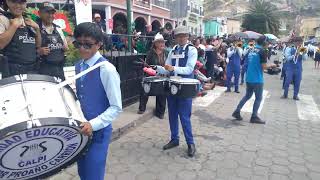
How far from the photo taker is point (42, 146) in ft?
6.73

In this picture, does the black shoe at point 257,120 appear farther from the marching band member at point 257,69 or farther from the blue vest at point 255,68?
the blue vest at point 255,68

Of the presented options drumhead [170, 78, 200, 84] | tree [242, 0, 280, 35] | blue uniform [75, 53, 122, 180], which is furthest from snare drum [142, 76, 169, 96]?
tree [242, 0, 280, 35]

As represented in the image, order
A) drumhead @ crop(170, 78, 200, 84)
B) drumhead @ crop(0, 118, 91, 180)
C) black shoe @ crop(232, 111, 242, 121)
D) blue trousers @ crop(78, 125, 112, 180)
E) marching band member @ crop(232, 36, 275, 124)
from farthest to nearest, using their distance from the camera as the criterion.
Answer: black shoe @ crop(232, 111, 242, 121), marching band member @ crop(232, 36, 275, 124), drumhead @ crop(170, 78, 200, 84), blue trousers @ crop(78, 125, 112, 180), drumhead @ crop(0, 118, 91, 180)

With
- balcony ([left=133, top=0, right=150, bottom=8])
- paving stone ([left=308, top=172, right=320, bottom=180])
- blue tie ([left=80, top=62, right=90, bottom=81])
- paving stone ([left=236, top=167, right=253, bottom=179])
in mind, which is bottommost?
paving stone ([left=308, top=172, right=320, bottom=180])

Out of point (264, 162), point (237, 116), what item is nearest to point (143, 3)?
point (237, 116)

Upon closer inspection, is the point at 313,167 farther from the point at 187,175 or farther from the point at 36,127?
the point at 36,127

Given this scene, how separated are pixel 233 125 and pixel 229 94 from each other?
3.99 meters

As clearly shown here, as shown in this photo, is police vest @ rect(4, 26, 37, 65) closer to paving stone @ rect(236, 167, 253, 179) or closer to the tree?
paving stone @ rect(236, 167, 253, 179)

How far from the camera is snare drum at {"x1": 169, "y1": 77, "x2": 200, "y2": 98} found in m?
4.57

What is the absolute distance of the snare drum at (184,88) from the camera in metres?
4.57

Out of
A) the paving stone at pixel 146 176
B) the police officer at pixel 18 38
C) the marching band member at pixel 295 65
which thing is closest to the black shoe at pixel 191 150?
the paving stone at pixel 146 176

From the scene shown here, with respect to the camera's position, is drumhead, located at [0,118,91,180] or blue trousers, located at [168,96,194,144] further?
blue trousers, located at [168,96,194,144]

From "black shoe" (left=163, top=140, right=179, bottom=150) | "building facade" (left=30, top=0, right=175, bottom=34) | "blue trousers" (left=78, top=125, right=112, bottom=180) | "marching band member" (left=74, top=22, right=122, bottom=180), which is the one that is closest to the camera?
"marching band member" (left=74, top=22, right=122, bottom=180)

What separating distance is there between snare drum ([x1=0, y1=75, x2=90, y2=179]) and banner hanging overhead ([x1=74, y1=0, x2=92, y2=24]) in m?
3.48
